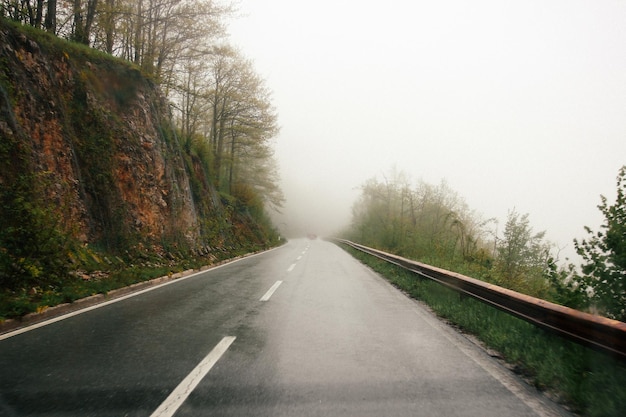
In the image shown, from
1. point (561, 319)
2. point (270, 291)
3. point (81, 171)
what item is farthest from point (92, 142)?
point (561, 319)

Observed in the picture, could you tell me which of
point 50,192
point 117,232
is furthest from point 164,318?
point 117,232

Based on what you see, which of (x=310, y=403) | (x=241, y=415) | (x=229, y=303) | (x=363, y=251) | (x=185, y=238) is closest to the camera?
(x=241, y=415)

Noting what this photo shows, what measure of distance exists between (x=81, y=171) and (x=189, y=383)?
30.8ft

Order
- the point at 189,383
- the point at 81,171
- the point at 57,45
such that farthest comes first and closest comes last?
the point at 57,45 → the point at 81,171 → the point at 189,383

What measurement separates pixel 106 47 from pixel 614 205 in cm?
2015

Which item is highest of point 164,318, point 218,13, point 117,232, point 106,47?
point 218,13

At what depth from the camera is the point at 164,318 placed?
5.78 metres

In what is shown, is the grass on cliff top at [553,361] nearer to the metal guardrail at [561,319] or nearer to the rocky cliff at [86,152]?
the metal guardrail at [561,319]

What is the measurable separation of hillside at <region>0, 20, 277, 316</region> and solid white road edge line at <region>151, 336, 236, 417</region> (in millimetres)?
4093

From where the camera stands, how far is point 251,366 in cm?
381

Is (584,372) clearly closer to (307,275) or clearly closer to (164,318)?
(164,318)

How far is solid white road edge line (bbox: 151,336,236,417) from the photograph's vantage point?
111 inches

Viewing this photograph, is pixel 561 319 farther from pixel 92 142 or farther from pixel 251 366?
pixel 92 142

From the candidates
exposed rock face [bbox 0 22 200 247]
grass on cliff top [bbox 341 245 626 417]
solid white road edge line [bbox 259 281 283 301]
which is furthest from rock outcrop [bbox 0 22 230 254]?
grass on cliff top [bbox 341 245 626 417]
